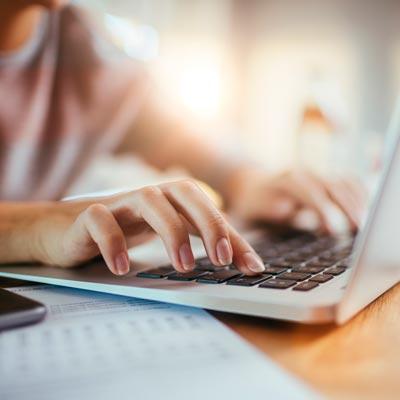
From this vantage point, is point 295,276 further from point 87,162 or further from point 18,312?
point 87,162

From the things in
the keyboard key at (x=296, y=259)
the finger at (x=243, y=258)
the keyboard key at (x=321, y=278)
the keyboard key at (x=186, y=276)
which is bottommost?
the keyboard key at (x=296, y=259)

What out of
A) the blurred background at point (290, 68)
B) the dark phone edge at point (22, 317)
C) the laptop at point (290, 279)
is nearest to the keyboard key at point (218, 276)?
the laptop at point (290, 279)

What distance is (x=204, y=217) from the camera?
0.42 meters

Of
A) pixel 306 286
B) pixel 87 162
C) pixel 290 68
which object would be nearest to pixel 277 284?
pixel 306 286

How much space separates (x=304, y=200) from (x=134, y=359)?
51 cm

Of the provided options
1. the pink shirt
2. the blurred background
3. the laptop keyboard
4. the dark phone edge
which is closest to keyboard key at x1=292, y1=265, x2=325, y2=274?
the laptop keyboard

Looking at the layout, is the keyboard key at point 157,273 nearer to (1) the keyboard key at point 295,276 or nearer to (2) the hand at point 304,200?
(1) the keyboard key at point 295,276

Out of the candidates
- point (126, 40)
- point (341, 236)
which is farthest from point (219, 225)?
point (126, 40)

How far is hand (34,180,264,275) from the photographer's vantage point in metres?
0.41

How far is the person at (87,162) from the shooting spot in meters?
0.42

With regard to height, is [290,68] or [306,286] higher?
[290,68]

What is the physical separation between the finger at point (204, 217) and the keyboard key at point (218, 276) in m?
0.01

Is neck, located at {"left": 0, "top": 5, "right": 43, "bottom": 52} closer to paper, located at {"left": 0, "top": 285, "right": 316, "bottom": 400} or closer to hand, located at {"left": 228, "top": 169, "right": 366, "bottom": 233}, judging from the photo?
hand, located at {"left": 228, "top": 169, "right": 366, "bottom": 233}

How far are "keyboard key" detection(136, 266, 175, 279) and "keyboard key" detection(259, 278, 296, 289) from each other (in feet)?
0.27
